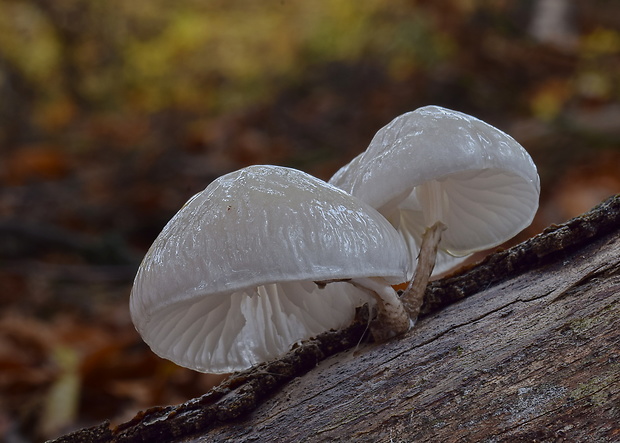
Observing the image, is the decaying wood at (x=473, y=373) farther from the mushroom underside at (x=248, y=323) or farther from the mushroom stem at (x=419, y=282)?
the mushroom underside at (x=248, y=323)

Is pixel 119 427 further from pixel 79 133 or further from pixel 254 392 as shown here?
pixel 79 133

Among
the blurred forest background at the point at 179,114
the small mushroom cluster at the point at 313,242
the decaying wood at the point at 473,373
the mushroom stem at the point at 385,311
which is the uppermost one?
the blurred forest background at the point at 179,114

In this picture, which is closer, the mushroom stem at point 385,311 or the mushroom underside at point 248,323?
the mushroom stem at point 385,311

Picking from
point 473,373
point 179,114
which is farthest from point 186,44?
point 473,373

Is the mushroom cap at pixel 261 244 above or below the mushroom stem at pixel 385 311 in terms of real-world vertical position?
above

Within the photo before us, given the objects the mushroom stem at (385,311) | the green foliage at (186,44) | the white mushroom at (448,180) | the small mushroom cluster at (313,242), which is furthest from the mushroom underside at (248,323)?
the green foliage at (186,44)

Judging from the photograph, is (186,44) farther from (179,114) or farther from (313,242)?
(313,242)

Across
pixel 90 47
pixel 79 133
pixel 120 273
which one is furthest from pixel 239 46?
pixel 120 273
